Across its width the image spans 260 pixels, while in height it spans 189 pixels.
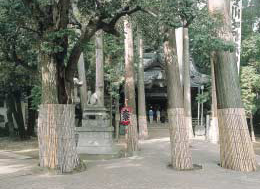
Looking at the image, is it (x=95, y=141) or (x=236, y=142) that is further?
(x=95, y=141)

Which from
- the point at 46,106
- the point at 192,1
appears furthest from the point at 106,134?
the point at 192,1

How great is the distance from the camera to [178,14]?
828 centimetres

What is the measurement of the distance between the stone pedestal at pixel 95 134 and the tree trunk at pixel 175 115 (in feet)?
15.2

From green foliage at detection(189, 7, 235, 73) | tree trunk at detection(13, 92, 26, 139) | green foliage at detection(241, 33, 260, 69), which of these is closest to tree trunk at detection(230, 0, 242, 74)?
green foliage at detection(241, 33, 260, 69)

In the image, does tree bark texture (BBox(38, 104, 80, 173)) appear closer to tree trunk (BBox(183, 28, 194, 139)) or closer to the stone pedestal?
the stone pedestal

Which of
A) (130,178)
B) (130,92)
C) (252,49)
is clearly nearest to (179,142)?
(130,178)

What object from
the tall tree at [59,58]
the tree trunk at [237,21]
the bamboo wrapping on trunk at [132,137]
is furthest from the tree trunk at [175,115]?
the tree trunk at [237,21]

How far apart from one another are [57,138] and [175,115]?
10.8ft

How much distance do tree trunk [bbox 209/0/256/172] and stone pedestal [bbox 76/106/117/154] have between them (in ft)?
17.3

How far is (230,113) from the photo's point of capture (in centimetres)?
1024

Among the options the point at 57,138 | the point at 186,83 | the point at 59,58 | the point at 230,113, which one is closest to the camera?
the point at 57,138

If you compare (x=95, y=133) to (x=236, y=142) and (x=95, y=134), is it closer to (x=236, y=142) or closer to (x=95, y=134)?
(x=95, y=134)

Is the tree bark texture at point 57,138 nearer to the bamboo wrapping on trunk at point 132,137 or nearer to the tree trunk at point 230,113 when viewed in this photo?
the tree trunk at point 230,113

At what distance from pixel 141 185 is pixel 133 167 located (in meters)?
2.41
